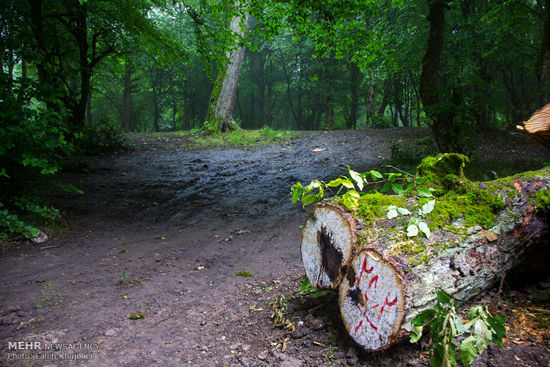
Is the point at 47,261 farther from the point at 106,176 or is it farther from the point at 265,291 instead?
the point at 106,176

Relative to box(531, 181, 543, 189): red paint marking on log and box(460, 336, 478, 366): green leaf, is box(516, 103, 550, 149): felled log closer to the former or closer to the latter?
box(531, 181, 543, 189): red paint marking on log

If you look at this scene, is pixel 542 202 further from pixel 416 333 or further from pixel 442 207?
pixel 416 333

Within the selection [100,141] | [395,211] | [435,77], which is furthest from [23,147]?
[435,77]

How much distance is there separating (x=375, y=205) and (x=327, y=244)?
484 millimetres

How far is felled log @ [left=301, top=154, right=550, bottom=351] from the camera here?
1815 mm

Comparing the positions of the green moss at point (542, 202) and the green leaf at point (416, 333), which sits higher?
the green moss at point (542, 202)

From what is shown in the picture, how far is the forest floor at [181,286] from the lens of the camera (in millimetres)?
2131

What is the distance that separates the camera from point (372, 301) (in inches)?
74.3

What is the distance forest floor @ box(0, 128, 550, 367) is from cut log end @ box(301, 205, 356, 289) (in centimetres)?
30

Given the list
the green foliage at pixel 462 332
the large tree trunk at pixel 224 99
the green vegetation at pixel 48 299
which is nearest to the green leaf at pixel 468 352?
the green foliage at pixel 462 332

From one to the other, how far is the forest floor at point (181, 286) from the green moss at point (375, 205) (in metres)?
0.84

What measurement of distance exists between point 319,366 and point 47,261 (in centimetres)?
389

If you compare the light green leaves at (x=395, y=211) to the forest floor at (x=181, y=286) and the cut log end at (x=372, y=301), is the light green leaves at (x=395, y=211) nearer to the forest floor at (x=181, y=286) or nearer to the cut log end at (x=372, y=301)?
the cut log end at (x=372, y=301)

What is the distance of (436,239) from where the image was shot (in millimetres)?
1998
